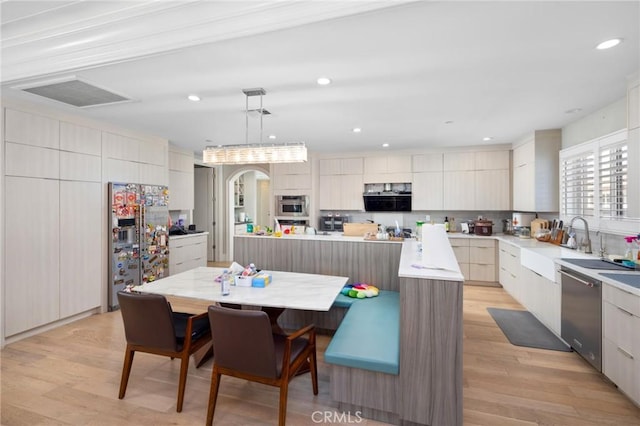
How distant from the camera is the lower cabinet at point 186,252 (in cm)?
503

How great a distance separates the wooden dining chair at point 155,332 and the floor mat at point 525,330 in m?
3.05

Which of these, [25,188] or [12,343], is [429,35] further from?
[12,343]

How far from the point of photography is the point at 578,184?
3.66m

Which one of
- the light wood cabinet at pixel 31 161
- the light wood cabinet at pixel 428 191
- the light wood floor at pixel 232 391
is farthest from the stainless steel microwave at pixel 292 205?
the light wood cabinet at pixel 31 161

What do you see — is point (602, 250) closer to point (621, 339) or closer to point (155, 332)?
point (621, 339)

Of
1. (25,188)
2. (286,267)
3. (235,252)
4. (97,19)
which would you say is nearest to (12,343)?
(25,188)

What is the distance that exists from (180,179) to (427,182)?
→ 4.58 metres

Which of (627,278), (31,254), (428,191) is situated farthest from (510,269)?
(31,254)

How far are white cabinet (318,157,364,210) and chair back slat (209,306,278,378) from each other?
4.36m

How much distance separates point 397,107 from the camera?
323 centimetres

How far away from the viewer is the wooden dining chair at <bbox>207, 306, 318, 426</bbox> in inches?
67.5

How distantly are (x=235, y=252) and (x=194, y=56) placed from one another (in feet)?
7.75

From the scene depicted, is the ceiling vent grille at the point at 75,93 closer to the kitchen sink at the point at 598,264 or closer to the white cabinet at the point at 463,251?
the kitchen sink at the point at 598,264

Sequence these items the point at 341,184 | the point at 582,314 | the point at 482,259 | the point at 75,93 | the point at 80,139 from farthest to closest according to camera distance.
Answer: the point at 341,184 → the point at 482,259 → the point at 80,139 → the point at 75,93 → the point at 582,314
